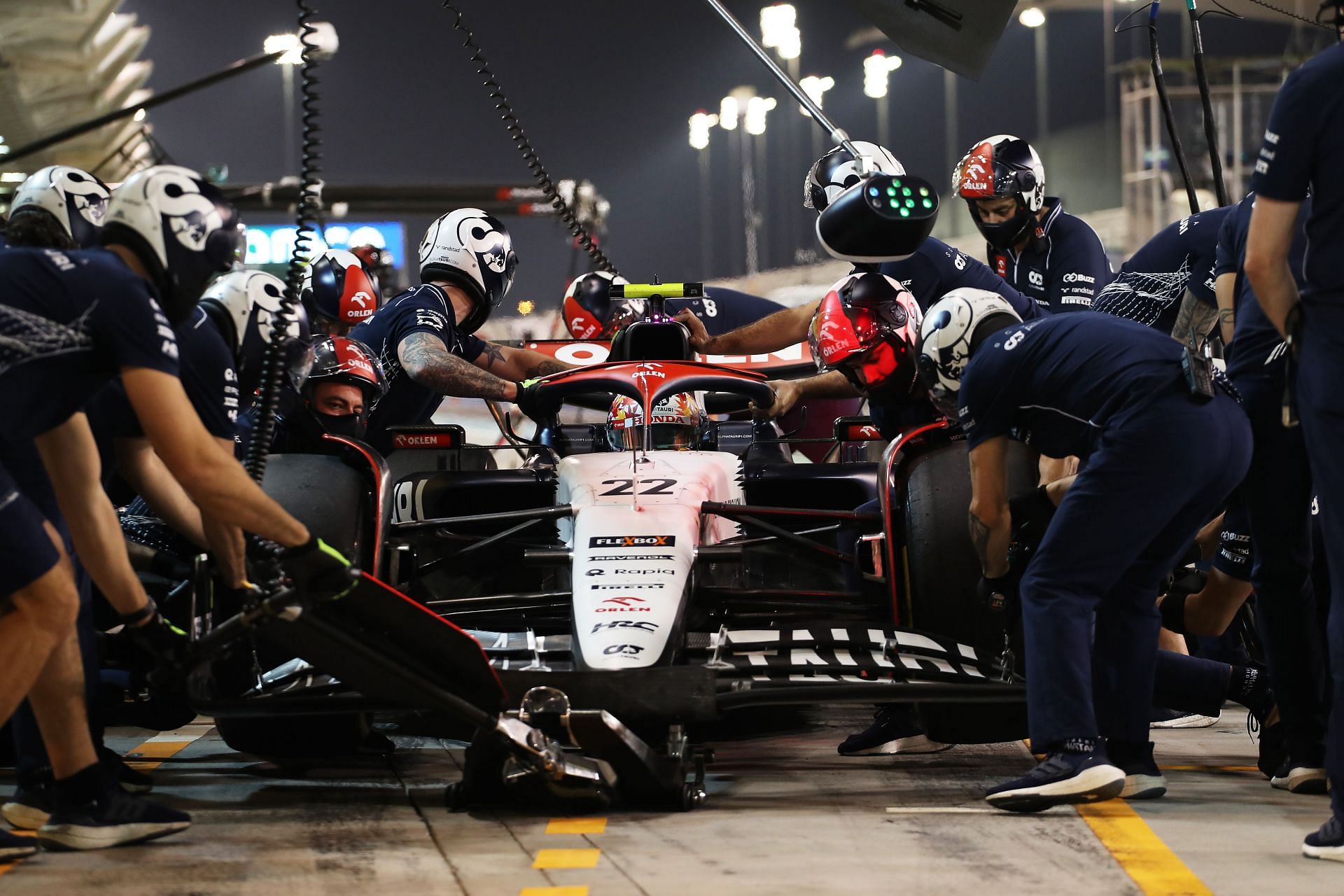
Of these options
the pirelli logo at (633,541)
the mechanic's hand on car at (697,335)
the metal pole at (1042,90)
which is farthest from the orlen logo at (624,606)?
the metal pole at (1042,90)

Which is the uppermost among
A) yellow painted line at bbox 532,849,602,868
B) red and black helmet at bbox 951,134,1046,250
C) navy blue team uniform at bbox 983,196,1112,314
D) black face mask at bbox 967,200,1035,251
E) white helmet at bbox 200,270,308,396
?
red and black helmet at bbox 951,134,1046,250

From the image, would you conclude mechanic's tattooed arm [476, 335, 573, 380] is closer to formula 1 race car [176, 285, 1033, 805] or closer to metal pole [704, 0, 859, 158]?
formula 1 race car [176, 285, 1033, 805]

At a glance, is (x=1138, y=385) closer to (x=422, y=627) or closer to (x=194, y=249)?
(x=422, y=627)

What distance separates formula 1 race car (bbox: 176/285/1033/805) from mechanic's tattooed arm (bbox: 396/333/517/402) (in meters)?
0.24

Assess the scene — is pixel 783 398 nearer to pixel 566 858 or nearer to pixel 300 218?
pixel 300 218

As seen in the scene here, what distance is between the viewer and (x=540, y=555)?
17.4ft

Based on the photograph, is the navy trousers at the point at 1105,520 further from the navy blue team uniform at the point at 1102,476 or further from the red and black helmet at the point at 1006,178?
the red and black helmet at the point at 1006,178

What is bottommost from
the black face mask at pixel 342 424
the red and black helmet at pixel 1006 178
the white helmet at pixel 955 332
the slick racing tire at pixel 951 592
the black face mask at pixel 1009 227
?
the slick racing tire at pixel 951 592

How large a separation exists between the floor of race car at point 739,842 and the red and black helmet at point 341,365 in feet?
5.73

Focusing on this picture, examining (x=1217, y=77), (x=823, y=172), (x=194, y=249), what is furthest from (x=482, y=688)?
(x=1217, y=77)

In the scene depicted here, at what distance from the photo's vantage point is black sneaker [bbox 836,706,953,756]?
5.49 metres

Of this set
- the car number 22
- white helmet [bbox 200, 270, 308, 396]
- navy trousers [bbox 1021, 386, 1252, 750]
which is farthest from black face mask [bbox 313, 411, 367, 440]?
navy trousers [bbox 1021, 386, 1252, 750]

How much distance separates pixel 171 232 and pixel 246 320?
1.14 meters

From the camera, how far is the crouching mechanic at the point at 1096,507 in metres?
4.33
